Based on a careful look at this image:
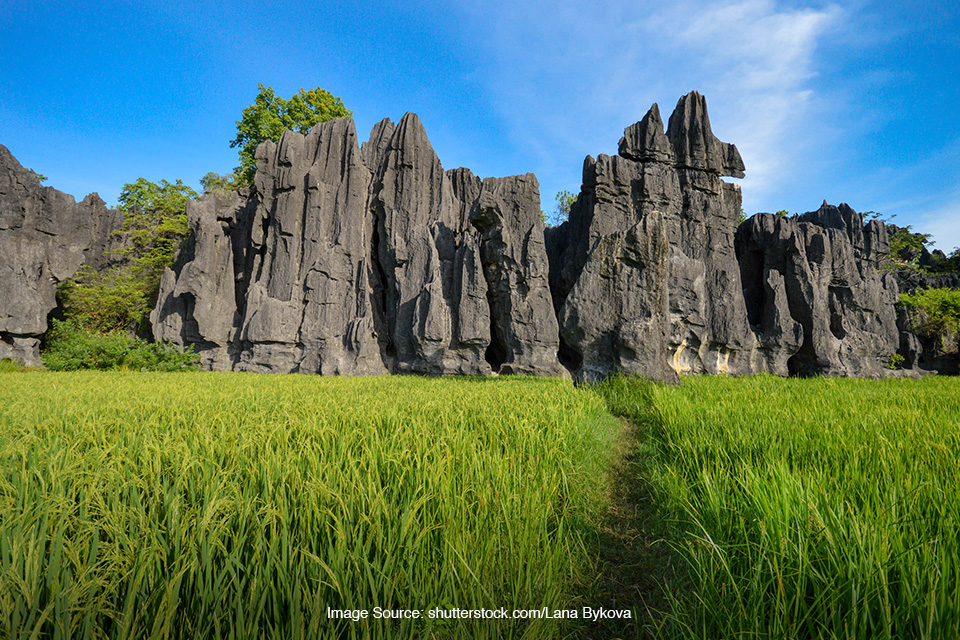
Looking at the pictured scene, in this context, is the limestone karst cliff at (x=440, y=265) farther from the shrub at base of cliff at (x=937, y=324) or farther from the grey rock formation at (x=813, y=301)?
the shrub at base of cliff at (x=937, y=324)

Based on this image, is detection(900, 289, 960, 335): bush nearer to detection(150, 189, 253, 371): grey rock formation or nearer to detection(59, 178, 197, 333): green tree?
detection(150, 189, 253, 371): grey rock formation

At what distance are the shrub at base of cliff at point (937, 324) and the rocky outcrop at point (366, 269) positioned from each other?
21.1 meters

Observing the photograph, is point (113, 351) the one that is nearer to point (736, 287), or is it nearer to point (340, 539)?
point (340, 539)

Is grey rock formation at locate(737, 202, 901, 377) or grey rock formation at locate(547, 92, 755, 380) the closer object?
grey rock formation at locate(547, 92, 755, 380)

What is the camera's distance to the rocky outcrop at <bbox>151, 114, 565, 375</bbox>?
51.0 ft

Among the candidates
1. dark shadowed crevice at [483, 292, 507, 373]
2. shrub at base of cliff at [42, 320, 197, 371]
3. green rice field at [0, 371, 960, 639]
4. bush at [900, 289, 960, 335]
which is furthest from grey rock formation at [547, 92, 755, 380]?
shrub at base of cliff at [42, 320, 197, 371]

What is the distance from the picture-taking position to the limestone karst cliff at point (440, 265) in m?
16.2

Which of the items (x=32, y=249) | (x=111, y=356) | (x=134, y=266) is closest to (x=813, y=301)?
(x=111, y=356)

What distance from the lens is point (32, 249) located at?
19.1 meters

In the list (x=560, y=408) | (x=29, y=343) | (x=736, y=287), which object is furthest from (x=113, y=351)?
(x=736, y=287)

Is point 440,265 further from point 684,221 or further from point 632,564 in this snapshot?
point 632,564

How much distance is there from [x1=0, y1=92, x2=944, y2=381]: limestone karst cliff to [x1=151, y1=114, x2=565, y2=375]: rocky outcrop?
71mm

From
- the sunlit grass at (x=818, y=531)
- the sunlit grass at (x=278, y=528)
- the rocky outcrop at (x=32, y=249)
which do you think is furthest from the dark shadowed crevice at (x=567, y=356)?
the rocky outcrop at (x=32, y=249)

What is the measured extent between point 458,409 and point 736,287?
1751cm
